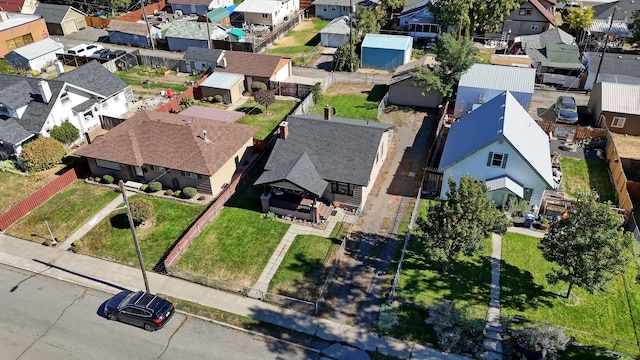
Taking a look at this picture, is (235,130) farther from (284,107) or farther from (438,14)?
(438,14)

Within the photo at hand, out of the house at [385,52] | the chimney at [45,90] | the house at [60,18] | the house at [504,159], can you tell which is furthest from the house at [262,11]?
the house at [504,159]

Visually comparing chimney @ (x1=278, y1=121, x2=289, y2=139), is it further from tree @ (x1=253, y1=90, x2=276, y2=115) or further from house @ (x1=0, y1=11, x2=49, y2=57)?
house @ (x1=0, y1=11, x2=49, y2=57)

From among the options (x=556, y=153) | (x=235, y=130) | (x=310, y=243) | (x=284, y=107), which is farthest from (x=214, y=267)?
(x=556, y=153)

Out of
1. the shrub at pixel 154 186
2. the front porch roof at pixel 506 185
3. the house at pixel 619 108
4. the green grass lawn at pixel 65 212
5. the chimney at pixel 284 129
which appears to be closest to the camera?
the front porch roof at pixel 506 185

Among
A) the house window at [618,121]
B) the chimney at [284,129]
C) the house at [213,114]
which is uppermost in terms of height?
the chimney at [284,129]

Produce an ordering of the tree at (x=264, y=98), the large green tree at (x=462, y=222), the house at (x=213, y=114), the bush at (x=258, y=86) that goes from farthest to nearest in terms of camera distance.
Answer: the bush at (x=258, y=86) < the tree at (x=264, y=98) < the house at (x=213, y=114) < the large green tree at (x=462, y=222)

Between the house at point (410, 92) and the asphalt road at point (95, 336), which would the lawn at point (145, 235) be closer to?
the asphalt road at point (95, 336)

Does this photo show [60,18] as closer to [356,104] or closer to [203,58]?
[203,58]

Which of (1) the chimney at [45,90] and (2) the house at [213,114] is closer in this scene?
(1) the chimney at [45,90]

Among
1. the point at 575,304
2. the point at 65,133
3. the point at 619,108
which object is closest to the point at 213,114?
the point at 65,133
